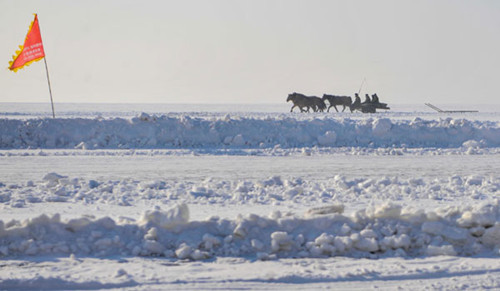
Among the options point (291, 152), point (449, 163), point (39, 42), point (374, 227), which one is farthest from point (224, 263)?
point (39, 42)

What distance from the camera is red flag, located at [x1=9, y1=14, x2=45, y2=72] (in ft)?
67.1

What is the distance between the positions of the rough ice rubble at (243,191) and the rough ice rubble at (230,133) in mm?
8162

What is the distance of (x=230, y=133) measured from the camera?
19.7 m

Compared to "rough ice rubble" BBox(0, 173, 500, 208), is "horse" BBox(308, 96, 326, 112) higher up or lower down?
higher up

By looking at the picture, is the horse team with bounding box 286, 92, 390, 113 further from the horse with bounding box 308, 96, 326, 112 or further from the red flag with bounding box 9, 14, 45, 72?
the red flag with bounding box 9, 14, 45, 72

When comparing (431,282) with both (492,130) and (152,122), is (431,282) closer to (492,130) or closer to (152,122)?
(152,122)

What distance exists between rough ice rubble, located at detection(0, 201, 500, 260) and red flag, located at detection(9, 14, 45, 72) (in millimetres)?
16296

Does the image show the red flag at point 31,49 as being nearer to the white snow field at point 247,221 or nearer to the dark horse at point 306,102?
the white snow field at point 247,221

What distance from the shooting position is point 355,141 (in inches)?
778

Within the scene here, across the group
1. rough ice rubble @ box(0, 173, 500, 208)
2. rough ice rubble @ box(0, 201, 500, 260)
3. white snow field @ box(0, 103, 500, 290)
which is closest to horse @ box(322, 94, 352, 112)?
white snow field @ box(0, 103, 500, 290)

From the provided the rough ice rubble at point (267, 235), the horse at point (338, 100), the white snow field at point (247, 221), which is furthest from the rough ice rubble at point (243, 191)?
the horse at point (338, 100)

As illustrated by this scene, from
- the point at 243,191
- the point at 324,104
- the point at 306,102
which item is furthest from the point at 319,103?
the point at 243,191

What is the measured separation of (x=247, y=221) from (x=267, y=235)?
9.6 inches

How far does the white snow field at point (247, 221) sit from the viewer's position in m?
4.85
